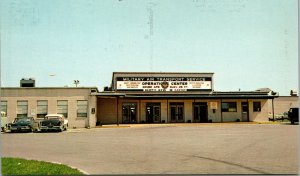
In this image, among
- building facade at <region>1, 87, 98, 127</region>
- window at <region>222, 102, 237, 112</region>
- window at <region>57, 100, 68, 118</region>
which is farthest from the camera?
window at <region>222, 102, 237, 112</region>

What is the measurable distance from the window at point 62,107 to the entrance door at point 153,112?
984cm

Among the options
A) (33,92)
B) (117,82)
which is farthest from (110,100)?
(33,92)

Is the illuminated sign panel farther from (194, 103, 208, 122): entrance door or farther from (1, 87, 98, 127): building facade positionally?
(1, 87, 98, 127): building facade

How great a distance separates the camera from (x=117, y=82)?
4188 centimetres

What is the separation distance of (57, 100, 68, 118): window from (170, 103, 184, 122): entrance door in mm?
12495

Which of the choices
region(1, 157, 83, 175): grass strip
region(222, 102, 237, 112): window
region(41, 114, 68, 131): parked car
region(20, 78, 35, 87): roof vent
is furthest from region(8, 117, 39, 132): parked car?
region(222, 102, 237, 112): window

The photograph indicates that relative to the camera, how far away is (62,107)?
3450 cm

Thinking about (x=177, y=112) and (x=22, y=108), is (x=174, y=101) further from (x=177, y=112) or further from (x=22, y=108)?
→ (x=22, y=108)

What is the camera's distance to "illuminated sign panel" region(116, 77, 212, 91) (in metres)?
42.0

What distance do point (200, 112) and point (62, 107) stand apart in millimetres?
16228

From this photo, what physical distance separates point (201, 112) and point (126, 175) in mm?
32880

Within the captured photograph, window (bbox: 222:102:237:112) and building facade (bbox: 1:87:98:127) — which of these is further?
window (bbox: 222:102:237:112)

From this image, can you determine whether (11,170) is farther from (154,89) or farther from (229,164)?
(154,89)

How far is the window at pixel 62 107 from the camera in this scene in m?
34.4
